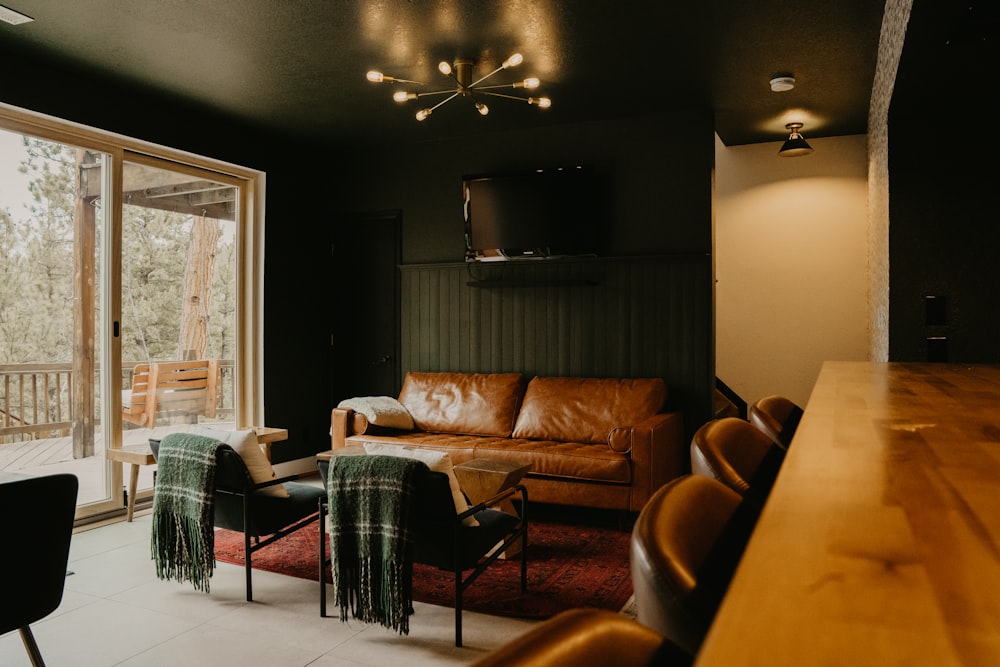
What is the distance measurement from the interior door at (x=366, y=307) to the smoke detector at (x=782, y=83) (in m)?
3.18

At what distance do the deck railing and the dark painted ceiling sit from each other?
185 cm

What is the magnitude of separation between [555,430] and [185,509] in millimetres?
2566

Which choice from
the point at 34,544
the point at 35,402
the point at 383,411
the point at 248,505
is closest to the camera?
the point at 34,544

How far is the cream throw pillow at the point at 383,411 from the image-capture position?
4.99 metres

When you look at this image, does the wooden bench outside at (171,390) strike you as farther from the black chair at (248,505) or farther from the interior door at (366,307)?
the black chair at (248,505)

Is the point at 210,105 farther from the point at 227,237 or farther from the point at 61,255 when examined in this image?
the point at 61,255

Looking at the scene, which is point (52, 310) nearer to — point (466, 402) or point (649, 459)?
point (466, 402)

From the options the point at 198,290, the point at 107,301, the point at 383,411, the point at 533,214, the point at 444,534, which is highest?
the point at 533,214

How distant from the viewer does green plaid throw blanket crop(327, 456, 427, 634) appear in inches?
99.0

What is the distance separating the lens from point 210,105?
15.7 ft

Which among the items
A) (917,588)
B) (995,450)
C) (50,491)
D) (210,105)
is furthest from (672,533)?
(210,105)

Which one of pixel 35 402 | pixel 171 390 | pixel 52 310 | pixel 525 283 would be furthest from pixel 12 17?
pixel 525 283

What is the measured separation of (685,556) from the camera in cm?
71

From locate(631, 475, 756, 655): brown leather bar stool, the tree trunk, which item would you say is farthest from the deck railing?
locate(631, 475, 756, 655): brown leather bar stool
